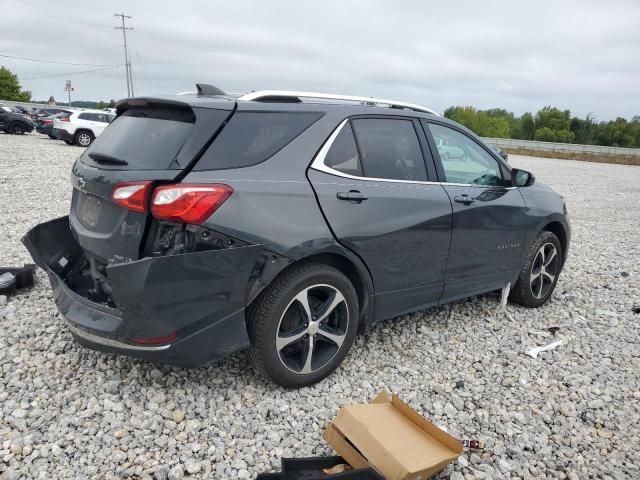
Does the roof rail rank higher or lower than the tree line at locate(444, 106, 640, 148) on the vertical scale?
lower

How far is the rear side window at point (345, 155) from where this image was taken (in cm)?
325

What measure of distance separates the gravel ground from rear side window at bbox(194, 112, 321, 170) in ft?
4.61

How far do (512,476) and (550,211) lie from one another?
2.88 metres

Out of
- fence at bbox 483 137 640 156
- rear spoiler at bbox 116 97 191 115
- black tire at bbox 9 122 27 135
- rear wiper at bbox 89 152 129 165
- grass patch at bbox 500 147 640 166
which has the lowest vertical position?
black tire at bbox 9 122 27 135

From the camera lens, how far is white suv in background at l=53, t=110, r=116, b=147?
21719mm

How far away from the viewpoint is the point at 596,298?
5488 mm

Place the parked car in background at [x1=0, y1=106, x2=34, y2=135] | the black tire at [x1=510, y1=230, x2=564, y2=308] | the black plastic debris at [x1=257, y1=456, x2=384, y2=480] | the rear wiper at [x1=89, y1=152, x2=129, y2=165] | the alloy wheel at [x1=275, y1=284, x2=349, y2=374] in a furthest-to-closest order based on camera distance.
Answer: the parked car in background at [x1=0, y1=106, x2=34, y2=135] → the black tire at [x1=510, y1=230, x2=564, y2=308] → the alloy wheel at [x1=275, y1=284, x2=349, y2=374] → the rear wiper at [x1=89, y1=152, x2=129, y2=165] → the black plastic debris at [x1=257, y1=456, x2=384, y2=480]

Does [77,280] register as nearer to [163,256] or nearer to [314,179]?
[163,256]

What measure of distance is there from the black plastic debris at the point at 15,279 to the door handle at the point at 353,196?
9.73 ft

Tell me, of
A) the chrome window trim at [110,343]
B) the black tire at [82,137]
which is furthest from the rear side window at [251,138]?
the black tire at [82,137]

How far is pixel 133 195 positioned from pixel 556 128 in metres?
96.2

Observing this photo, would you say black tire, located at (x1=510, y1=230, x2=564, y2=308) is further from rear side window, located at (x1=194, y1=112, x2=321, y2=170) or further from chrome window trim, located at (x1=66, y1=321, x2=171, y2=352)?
chrome window trim, located at (x1=66, y1=321, x2=171, y2=352)

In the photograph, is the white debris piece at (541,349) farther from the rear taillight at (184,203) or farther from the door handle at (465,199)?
the rear taillight at (184,203)

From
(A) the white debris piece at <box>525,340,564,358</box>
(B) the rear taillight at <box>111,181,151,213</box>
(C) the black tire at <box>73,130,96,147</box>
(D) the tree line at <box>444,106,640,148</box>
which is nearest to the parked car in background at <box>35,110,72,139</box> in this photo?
(C) the black tire at <box>73,130,96,147</box>
